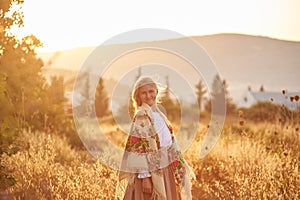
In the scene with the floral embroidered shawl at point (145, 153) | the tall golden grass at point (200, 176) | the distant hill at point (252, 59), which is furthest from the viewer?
the distant hill at point (252, 59)

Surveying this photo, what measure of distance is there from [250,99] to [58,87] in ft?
103

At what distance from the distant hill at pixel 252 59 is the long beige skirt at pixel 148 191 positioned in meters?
82.4

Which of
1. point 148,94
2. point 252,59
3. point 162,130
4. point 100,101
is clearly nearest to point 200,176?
point 162,130

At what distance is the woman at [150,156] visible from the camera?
4059 millimetres

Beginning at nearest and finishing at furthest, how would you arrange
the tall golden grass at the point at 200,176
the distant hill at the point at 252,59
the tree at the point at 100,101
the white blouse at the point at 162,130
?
the white blouse at the point at 162,130 < the tall golden grass at the point at 200,176 < the tree at the point at 100,101 < the distant hill at the point at 252,59

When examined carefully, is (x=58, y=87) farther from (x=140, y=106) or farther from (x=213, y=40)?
(x=213, y=40)

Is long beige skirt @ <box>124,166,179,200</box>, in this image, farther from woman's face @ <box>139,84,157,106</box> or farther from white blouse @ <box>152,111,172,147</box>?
woman's face @ <box>139,84,157,106</box>

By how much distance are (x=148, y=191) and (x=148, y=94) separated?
3.12 ft

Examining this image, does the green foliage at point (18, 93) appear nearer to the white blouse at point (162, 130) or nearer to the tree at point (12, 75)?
the tree at point (12, 75)

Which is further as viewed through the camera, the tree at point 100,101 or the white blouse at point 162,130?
the tree at point 100,101

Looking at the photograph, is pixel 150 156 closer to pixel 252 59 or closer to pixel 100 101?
pixel 100 101

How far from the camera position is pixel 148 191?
4.04m

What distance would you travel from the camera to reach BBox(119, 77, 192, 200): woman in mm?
4059

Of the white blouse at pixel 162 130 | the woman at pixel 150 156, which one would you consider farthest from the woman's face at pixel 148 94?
the white blouse at pixel 162 130
